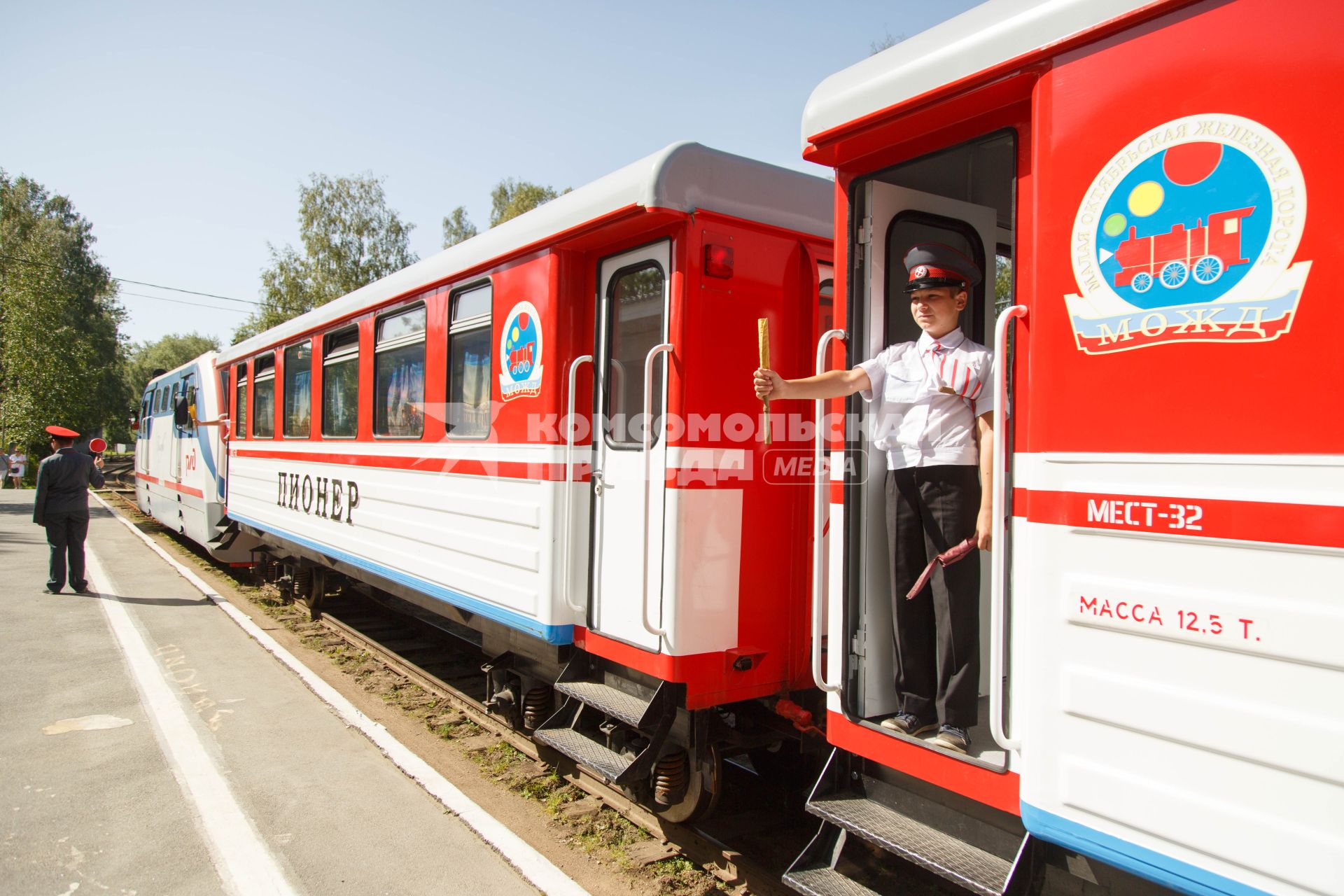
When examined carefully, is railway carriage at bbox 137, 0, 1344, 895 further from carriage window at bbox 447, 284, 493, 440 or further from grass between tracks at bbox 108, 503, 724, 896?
grass between tracks at bbox 108, 503, 724, 896

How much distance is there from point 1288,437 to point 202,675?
7361 millimetres

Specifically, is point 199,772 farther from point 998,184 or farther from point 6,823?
point 998,184

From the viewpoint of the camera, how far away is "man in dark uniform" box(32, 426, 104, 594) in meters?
9.89

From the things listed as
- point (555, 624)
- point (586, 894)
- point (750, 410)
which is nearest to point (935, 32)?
point (750, 410)

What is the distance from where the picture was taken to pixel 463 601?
5184mm

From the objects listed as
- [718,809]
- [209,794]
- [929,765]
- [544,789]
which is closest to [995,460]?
[929,765]

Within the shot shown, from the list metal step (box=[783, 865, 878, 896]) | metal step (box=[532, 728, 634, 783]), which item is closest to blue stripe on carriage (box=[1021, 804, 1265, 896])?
metal step (box=[783, 865, 878, 896])

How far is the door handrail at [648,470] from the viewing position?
3.77 metres

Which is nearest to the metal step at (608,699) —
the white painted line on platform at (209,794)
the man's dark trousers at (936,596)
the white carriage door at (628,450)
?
the white carriage door at (628,450)

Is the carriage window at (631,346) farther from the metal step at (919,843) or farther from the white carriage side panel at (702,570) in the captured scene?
the metal step at (919,843)

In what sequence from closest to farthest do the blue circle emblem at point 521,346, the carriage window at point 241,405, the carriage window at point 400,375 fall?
the blue circle emblem at point 521,346, the carriage window at point 400,375, the carriage window at point 241,405

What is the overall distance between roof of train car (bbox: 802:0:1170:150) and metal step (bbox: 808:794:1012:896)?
237cm

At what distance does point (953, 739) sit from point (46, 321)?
3978 centimetres

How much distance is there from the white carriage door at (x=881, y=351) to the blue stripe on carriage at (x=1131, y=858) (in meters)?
0.73
